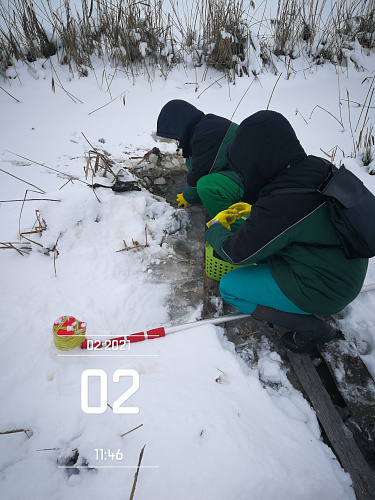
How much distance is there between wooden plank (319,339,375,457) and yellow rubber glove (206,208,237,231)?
912mm

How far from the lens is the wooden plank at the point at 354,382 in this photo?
1397mm

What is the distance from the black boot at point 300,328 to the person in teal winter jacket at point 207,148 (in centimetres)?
99

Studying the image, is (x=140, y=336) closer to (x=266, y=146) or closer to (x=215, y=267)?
(x=215, y=267)

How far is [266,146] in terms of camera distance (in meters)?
1.32

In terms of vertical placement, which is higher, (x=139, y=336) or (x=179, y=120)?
(x=179, y=120)

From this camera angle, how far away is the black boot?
1.52 meters

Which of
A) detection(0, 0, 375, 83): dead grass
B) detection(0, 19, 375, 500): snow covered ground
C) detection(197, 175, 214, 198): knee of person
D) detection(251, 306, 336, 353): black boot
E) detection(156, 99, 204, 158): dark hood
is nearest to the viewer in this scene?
detection(0, 19, 375, 500): snow covered ground

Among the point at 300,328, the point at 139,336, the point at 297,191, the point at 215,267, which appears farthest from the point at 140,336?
the point at 297,191

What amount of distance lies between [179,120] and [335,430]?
7.42 feet

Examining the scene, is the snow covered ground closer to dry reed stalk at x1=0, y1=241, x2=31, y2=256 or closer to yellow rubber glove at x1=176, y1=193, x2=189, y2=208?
dry reed stalk at x1=0, y1=241, x2=31, y2=256

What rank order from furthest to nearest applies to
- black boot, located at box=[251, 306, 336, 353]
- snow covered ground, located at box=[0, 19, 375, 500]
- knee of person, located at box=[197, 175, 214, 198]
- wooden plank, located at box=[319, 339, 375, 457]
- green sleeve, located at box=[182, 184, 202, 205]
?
1. green sleeve, located at box=[182, 184, 202, 205]
2. knee of person, located at box=[197, 175, 214, 198]
3. black boot, located at box=[251, 306, 336, 353]
4. wooden plank, located at box=[319, 339, 375, 457]
5. snow covered ground, located at box=[0, 19, 375, 500]

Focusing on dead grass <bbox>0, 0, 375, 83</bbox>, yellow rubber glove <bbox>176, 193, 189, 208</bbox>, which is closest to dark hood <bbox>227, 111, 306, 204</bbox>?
yellow rubber glove <bbox>176, 193, 189, 208</bbox>
